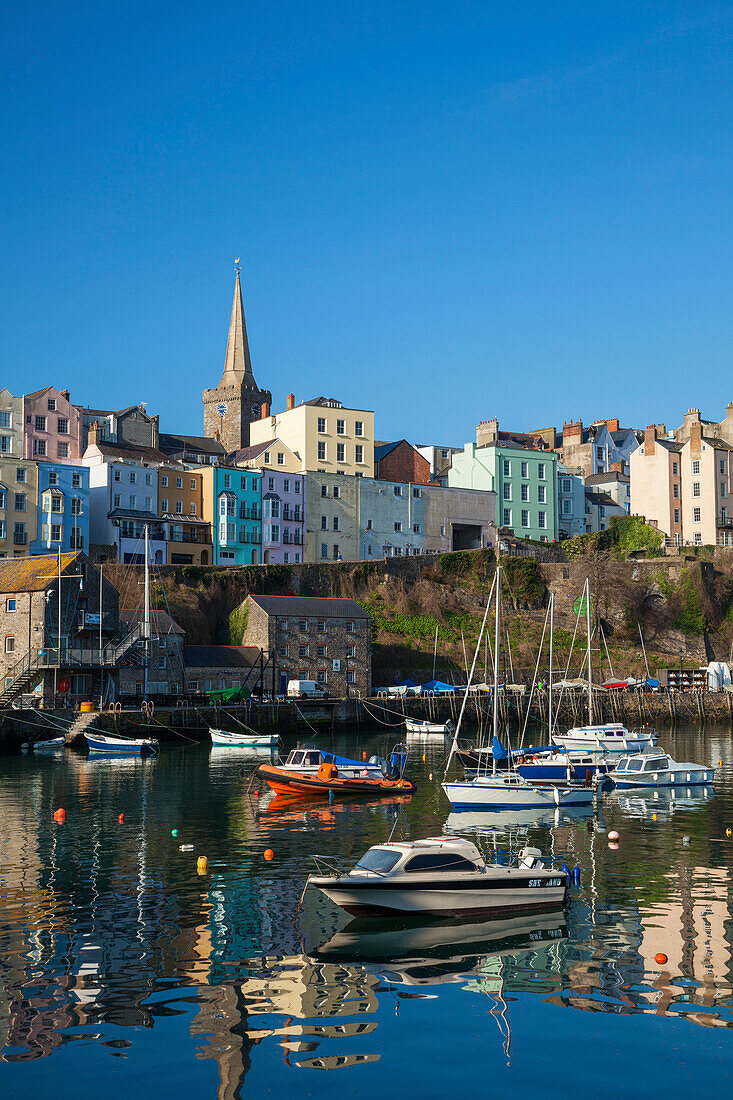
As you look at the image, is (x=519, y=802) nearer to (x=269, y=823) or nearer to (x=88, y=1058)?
(x=269, y=823)

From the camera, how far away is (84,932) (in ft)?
74.9

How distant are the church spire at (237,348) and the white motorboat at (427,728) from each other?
244 feet

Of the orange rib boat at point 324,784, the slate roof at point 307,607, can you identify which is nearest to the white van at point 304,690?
the slate roof at point 307,607

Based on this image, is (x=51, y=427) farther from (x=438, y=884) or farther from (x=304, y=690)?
(x=438, y=884)

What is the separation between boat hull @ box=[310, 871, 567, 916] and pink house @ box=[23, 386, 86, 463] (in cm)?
7916

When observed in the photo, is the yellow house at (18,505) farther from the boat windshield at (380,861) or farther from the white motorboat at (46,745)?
the boat windshield at (380,861)

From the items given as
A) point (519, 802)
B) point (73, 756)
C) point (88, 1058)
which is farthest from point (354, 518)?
point (88, 1058)

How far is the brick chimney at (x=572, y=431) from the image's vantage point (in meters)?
136

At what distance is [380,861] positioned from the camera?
2427 cm

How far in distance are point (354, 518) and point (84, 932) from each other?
82.0 meters

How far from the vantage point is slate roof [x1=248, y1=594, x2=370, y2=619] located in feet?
267

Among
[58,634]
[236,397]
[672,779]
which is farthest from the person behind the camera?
[236,397]

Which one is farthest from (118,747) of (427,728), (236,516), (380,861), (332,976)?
(332,976)

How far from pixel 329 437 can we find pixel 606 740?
5808 centimetres
